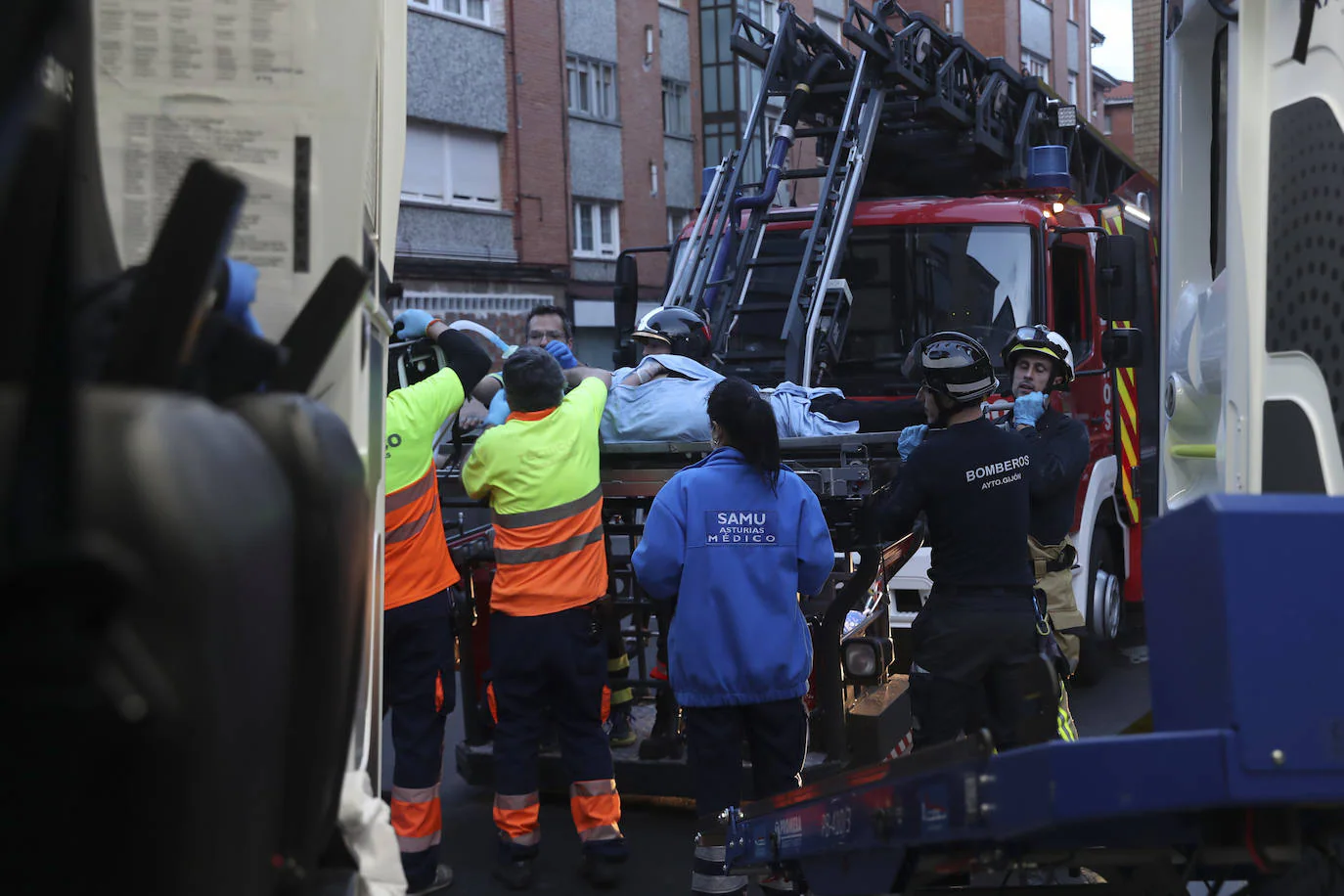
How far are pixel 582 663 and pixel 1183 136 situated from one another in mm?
2808

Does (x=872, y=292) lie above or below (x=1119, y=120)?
below

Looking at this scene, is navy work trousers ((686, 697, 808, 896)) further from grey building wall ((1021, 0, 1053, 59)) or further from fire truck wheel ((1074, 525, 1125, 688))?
grey building wall ((1021, 0, 1053, 59))

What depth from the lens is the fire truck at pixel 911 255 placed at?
25.7ft

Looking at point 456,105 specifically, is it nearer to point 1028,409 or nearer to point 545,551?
point 1028,409

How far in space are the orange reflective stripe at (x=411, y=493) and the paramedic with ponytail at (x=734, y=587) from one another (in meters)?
0.94

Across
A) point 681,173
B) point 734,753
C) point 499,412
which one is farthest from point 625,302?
point 681,173

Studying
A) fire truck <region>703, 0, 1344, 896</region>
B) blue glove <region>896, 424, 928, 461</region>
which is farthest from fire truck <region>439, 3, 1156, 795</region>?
fire truck <region>703, 0, 1344, 896</region>

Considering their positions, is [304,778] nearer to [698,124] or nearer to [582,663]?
[582,663]

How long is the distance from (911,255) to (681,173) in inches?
1027

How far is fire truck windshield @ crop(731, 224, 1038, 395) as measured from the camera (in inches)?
307

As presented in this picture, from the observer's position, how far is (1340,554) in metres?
2.13

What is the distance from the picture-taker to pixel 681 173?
33.6 metres

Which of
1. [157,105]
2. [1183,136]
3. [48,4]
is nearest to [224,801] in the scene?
[48,4]

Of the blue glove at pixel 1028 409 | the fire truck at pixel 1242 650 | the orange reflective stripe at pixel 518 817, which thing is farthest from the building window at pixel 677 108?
the fire truck at pixel 1242 650
